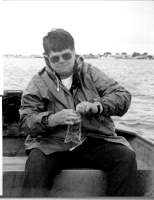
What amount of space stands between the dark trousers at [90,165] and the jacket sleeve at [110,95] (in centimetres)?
22

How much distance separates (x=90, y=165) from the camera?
86.9 inches

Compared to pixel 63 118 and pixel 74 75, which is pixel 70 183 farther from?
pixel 74 75

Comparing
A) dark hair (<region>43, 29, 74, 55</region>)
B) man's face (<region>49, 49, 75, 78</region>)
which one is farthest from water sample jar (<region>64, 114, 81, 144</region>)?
dark hair (<region>43, 29, 74, 55</region>)

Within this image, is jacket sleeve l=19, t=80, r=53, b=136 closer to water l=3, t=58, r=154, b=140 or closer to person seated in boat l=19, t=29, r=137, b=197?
person seated in boat l=19, t=29, r=137, b=197

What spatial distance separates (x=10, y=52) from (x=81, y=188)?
1.09 m

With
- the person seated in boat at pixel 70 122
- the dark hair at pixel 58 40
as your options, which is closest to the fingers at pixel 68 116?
the person seated in boat at pixel 70 122

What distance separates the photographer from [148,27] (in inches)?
101

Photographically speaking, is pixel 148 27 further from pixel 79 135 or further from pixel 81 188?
pixel 81 188

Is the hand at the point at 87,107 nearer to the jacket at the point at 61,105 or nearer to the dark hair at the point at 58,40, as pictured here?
the jacket at the point at 61,105

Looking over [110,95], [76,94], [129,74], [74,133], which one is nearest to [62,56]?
[76,94]

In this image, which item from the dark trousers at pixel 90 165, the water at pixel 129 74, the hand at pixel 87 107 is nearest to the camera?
the dark trousers at pixel 90 165

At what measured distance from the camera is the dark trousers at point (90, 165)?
6.55 ft

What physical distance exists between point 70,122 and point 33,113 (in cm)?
25

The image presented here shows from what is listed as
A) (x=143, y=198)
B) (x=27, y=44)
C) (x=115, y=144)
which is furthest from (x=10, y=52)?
(x=143, y=198)
